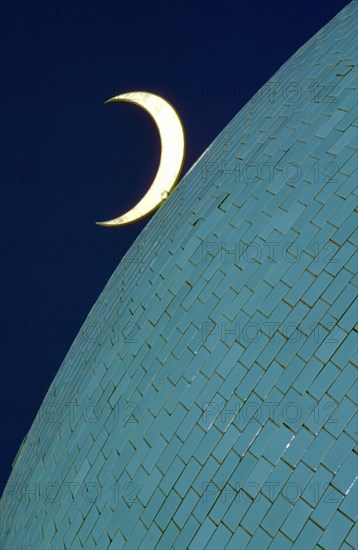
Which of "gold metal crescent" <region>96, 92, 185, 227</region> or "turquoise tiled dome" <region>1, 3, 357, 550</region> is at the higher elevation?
"gold metal crescent" <region>96, 92, 185, 227</region>

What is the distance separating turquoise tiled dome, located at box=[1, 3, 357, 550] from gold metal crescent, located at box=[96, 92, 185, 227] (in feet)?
12.8

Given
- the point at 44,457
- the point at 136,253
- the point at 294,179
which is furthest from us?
the point at 136,253

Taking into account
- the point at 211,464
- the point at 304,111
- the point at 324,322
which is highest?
the point at 304,111

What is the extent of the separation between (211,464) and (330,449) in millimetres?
767

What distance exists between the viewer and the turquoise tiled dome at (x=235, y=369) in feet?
17.3

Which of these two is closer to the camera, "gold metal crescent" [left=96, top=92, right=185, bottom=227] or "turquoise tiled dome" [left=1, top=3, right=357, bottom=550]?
"turquoise tiled dome" [left=1, top=3, right=357, bottom=550]

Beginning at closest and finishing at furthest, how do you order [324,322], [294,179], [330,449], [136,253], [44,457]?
[330,449] → [324,322] → [294,179] → [44,457] → [136,253]

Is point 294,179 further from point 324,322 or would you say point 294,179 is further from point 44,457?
point 44,457

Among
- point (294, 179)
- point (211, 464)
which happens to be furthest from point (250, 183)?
point (211, 464)

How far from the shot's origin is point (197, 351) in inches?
240

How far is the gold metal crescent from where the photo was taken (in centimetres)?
1157

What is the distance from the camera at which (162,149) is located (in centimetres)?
1176

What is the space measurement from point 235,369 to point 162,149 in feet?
20.7

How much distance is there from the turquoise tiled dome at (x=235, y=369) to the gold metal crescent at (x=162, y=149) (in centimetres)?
391
